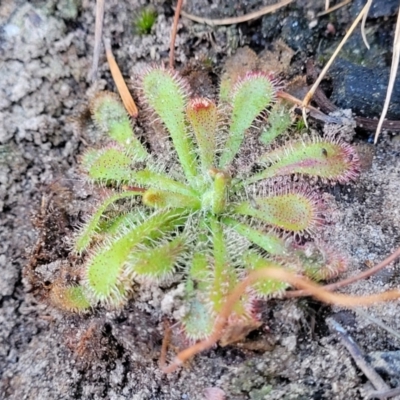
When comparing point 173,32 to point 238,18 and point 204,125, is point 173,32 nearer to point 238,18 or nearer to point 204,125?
point 238,18

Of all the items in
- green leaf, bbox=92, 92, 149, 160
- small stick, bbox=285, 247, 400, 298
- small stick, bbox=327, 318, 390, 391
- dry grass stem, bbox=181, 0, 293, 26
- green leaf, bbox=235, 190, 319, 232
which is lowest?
small stick, bbox=327, 318, 390, 391

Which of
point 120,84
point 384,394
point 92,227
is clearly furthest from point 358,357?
point 120,84

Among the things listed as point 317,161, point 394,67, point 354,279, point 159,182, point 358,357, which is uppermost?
point 394,67

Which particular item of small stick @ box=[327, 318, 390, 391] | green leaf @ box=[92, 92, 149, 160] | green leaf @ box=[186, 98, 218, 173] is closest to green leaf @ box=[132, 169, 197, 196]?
green leaf @ box=[186, 98, 218, 173]

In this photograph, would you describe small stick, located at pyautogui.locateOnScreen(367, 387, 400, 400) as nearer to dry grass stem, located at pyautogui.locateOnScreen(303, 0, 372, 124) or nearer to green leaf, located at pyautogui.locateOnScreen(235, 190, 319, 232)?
green leaf, located at pyautogui.locateOnScreen(235, 190, 319, 232)

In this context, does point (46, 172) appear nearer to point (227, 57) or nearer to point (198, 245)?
point (198, 245)

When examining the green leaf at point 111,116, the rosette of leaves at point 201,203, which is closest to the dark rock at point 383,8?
the rosette of leaves at point 201,203
